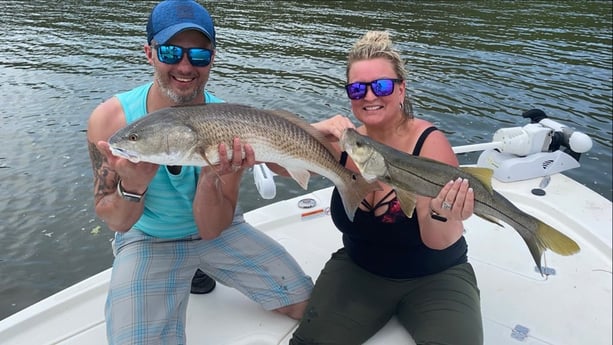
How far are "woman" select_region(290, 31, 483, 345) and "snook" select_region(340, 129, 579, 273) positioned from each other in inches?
9.9

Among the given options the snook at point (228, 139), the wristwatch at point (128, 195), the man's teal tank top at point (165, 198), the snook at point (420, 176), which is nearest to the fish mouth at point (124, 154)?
the snook at point (228, 139)

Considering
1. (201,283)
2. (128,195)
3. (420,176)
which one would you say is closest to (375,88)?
(420,176)

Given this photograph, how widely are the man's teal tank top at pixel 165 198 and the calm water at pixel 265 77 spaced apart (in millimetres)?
3392

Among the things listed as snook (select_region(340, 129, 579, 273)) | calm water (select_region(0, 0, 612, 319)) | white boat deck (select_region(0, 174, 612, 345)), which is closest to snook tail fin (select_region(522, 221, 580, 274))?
snook (select_region(340, 129, 579, 273))

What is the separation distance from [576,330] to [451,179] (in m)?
1.76

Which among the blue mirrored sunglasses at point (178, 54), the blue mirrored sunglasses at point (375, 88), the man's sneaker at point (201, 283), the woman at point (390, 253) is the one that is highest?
the blue mirrored sunglasses at point (178, 54)

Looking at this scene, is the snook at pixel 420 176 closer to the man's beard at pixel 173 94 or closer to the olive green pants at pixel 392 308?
the olive green pants at pixel 392 308

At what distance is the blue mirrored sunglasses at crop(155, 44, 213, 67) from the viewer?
10.2 feet

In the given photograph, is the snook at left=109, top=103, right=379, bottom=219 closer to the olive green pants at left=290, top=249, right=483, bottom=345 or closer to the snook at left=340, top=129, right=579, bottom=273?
the snook at left=340, top=129, right=579, bottom=273

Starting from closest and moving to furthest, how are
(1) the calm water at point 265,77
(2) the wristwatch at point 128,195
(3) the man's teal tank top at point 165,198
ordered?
1. (2) the wristwatch at point 128,195
2. (3) the man's teal tank top at point 165,198
3. (1) the calm water at point 265,77

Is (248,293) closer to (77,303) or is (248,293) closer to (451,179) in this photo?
(77,303)

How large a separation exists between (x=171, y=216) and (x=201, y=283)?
0.73 m

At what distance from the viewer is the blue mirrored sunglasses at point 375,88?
3172mm

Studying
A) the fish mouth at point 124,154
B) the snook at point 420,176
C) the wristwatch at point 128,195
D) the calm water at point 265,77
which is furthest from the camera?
the calm water at point 265,77
